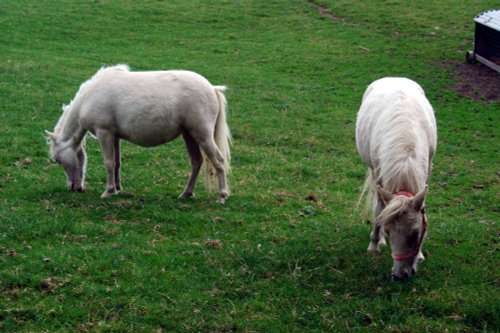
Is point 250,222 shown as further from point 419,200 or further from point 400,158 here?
point 419,200

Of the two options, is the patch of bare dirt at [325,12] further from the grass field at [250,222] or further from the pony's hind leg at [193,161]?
the pony's hind leg at [193,161]

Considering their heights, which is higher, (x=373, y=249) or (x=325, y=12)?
(x=325, y=12)

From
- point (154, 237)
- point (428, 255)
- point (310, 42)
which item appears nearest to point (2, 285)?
point (154, 237)

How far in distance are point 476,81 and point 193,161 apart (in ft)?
46.2

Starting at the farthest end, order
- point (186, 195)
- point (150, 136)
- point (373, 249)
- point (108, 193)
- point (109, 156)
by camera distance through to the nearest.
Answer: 1. point (186, 195)
2. point (108, 193)
3. point (109, 156)
4. point (150, 136)
5. point (373, 249)

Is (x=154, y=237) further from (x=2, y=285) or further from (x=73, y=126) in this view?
(x=73, y=126)

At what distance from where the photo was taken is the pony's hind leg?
1010 centimetres

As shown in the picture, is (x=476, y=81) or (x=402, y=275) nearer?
(x=402, y=275)

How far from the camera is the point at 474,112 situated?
18.2 m

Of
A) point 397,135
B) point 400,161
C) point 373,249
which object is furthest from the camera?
point 373,249

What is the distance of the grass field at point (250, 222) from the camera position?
253 inches

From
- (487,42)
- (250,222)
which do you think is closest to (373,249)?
(250,222)

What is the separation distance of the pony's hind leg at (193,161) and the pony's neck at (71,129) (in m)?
1.62

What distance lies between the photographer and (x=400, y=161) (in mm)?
6758
